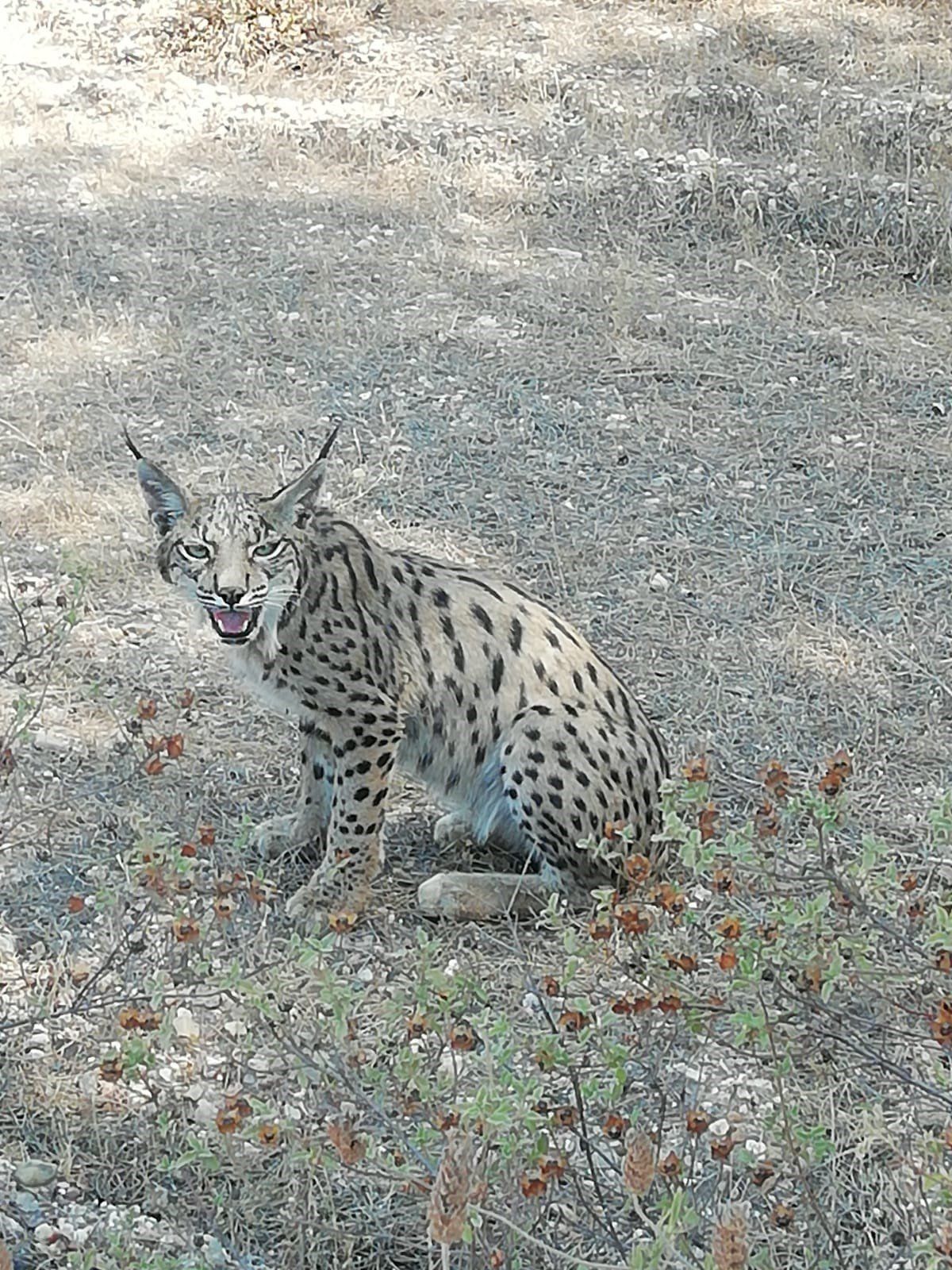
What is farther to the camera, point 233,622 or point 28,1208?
point 233,622

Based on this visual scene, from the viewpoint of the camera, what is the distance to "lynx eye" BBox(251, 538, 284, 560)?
4.41 m

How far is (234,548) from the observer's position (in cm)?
439

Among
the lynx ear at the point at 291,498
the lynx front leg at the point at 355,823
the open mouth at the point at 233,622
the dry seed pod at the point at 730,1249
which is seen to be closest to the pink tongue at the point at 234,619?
the open mouth at the point at 233,622

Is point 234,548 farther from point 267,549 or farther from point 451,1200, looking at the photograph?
point 451,1200

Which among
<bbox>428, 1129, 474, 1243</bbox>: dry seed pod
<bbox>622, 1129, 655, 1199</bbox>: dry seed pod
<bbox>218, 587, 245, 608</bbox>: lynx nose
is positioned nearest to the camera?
<bbox>428, 1129, 474, 1243</bbox>: dry seed pod

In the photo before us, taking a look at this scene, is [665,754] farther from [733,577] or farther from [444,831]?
[733,577]

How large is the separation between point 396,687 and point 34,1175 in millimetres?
1515

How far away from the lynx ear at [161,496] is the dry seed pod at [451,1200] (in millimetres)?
2564

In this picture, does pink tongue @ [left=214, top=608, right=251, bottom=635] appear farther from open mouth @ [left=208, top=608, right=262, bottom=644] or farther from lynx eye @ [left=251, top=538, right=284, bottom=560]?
lynx eye @ [left=251, top=538, right=284, bottom=560]

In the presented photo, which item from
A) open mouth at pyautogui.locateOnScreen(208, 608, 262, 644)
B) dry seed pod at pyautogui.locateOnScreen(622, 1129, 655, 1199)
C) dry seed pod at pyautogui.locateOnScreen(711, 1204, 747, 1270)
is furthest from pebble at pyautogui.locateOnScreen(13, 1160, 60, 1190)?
dry seed pod at pyautogui.locateOnScreen(711, 1204, 747, 1270)

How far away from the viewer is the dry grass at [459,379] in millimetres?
4734

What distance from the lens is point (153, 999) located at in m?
2.97

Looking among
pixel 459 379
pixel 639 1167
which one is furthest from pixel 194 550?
pixel 459 379

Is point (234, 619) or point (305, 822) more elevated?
point (234, 619)
